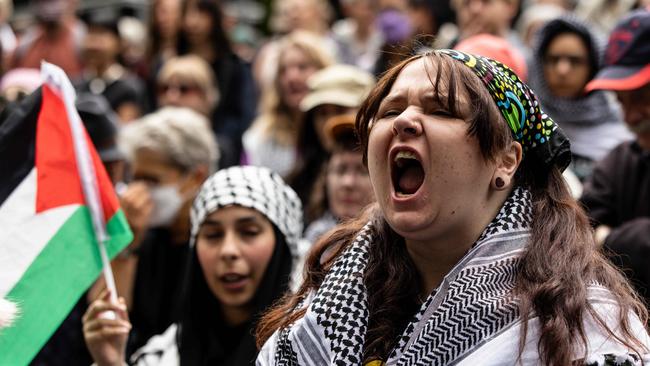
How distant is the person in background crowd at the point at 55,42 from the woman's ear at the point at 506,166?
282 inches

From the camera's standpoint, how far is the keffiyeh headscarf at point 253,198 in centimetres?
455

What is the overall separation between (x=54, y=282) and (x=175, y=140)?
2.13m

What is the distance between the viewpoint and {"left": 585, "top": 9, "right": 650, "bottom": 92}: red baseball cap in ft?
15.8

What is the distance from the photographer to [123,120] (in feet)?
27.8

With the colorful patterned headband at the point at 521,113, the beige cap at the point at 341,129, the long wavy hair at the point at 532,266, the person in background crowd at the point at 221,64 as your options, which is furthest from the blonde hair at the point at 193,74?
the colorful patterned headband at the point at 521,113

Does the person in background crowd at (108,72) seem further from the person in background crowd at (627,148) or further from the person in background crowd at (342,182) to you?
the person in background crowd at (627,148)

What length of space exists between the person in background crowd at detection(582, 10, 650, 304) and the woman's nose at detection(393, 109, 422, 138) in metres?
2.07

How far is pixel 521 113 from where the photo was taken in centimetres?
289

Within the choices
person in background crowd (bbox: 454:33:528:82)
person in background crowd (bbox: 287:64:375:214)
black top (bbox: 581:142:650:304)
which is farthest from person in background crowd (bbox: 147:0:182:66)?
black top (bbox: 581:142:650:304)

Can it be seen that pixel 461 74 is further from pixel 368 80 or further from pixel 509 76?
pixel 368 80

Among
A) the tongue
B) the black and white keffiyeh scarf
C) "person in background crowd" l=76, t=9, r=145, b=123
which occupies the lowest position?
the black and white keffiyeh scarf

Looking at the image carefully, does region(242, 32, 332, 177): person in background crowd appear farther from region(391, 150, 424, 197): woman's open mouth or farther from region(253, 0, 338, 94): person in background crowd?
region(391, 150, 424, 197): woman's open mouth

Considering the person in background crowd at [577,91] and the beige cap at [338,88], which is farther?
the beige cap at [338,88]

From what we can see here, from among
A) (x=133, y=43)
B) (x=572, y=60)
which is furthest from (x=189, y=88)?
(x=133, y=43)
